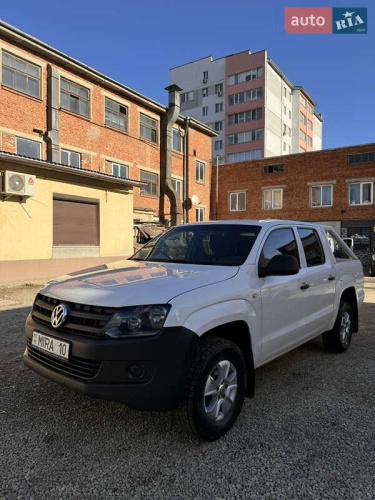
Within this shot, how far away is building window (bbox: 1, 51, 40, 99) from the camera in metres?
15.5

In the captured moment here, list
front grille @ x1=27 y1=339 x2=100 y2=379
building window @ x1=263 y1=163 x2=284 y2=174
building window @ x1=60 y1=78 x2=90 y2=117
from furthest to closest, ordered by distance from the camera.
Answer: building window @ x1=263 y1=163 x2=284 y2=174 < building window @ x1=60 y1=78 x2=90 y2=117 < front grille @ x1=27 y1=339 x2=100 y2=379

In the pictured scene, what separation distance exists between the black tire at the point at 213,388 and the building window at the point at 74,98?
58.5ft

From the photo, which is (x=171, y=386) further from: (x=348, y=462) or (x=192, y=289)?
(x=348, y=462)

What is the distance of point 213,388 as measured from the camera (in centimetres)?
277

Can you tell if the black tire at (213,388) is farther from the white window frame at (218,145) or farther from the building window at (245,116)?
the white window frame at (218,145)

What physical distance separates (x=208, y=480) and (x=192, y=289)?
123 cm

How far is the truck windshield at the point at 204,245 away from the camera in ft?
11.8

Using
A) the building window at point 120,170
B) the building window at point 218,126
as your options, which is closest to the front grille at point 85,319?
the building window at point 120,170

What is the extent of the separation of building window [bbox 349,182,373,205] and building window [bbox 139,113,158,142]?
14399 mm

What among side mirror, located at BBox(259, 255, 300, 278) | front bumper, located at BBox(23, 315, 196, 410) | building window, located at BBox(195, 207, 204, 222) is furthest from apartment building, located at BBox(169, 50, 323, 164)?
front bumper, located at BBox(23, 315, 196, 410)

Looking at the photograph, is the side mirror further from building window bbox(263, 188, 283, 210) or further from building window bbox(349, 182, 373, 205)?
building window bbox(263, 188, 283, 210)

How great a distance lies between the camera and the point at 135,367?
2482mm

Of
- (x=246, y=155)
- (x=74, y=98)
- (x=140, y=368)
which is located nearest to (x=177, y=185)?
(x=74, y=98)

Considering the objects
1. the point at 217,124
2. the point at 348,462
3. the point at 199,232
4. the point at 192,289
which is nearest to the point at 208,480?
the point at 348,462
